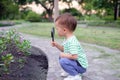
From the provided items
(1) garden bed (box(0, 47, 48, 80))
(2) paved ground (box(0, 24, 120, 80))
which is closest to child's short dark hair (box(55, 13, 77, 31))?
(2) paved ground (box(0, 24, 120, 80))

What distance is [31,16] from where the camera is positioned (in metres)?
28.0

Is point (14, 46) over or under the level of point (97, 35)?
over

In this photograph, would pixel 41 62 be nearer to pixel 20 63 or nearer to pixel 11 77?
pixel 20 63

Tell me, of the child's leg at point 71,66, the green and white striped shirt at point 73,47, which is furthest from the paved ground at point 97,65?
the green and white striped shirt at point 73,47

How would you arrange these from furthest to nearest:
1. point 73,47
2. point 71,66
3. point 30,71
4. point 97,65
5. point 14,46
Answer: point 14,46 < point 97,65 < point 30,71 < point 71,66 < point 73,47

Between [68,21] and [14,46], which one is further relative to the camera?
[14,46]

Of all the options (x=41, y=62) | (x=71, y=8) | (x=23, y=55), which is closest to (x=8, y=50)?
(x=23, y=55)

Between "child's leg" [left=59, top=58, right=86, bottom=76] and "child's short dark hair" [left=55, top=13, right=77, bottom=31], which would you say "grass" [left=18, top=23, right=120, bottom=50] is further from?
"child's short dark hair" [left=55, top=13, right=77, bottom=31]

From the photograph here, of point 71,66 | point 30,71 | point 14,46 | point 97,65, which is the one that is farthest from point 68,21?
point 14,46

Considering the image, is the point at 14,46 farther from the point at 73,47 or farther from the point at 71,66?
the point at 73,47

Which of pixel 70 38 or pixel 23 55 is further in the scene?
pixel 23 55

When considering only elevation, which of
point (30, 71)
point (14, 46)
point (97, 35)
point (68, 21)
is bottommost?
point (97, 35)

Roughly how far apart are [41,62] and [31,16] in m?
21.1

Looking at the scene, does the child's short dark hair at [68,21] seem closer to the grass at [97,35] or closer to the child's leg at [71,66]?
the child's leg at [71,66]
